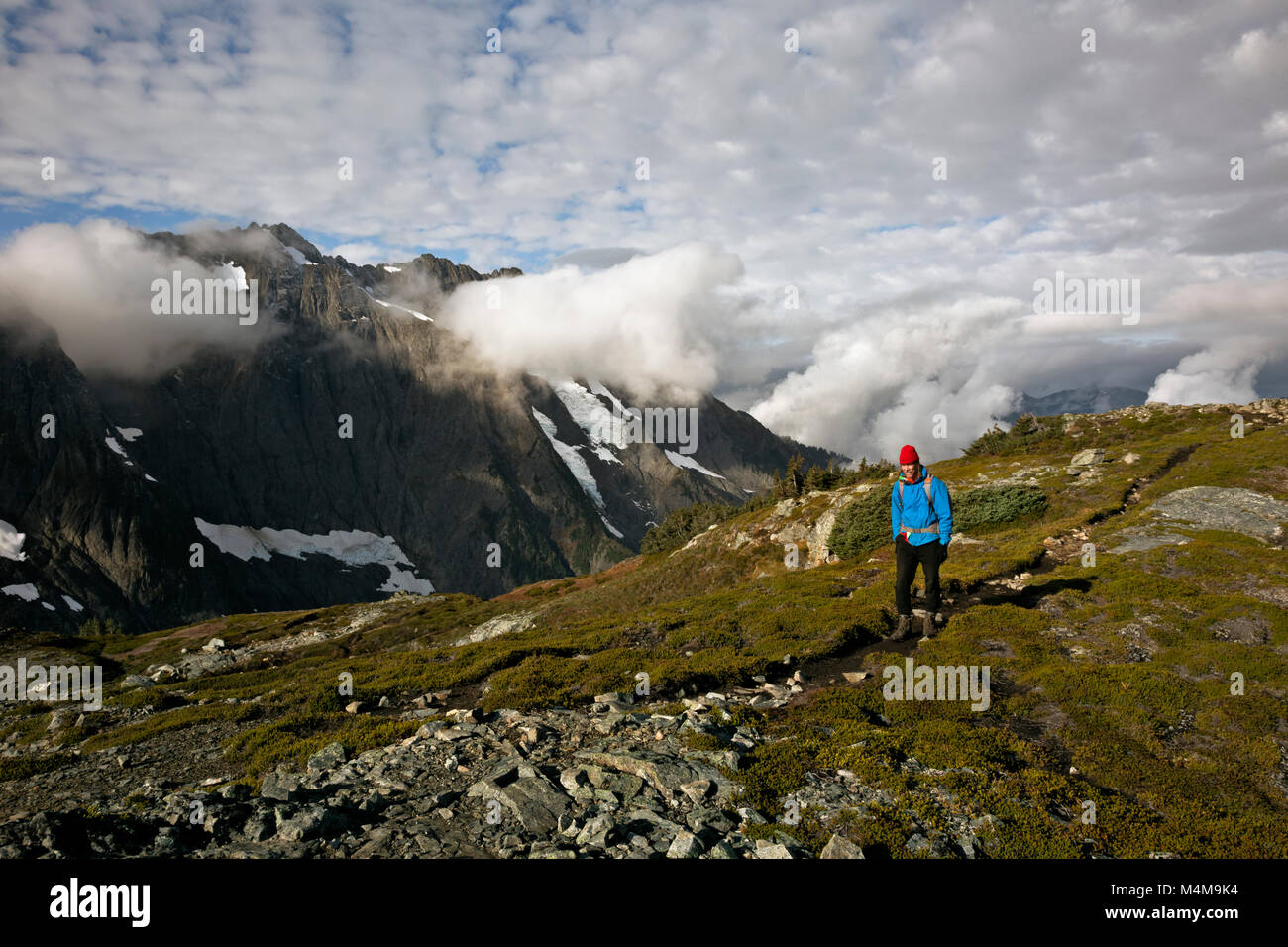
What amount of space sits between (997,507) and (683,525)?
309 feet

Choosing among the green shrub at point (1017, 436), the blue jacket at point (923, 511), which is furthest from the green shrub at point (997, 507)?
the green shrub at point (1017, 436)

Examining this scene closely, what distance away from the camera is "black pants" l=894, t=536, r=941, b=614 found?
19.2m

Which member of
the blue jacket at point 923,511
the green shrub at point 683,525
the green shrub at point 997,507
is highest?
the blue jacket at point 923,511

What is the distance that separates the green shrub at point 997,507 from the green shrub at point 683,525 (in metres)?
82.1

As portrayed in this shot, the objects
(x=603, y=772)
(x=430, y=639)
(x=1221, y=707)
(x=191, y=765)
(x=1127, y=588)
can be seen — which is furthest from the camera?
(x=430, y=639)

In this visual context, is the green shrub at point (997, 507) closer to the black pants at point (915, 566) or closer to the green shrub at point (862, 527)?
the green shrub at point (862, 527)

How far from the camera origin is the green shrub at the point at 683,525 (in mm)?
133625

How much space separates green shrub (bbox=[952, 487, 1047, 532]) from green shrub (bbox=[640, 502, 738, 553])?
3233 inches
